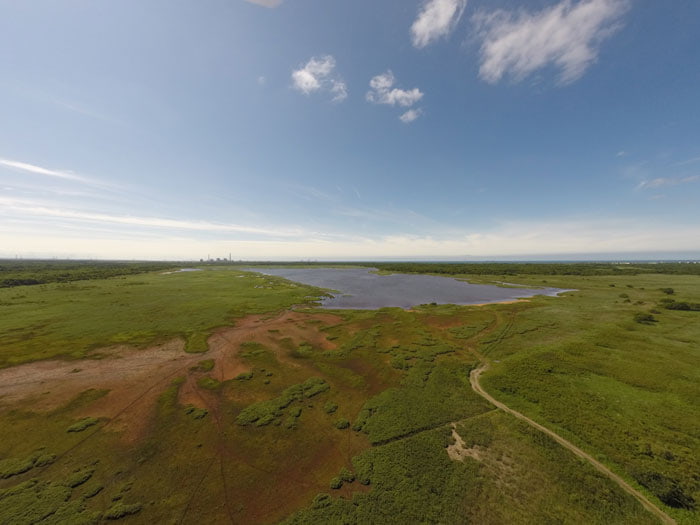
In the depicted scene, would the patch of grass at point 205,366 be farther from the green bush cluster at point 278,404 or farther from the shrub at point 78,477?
the shrub at point 78,477

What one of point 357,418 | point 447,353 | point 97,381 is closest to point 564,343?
point 447,353

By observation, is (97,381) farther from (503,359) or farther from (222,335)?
(503,359)

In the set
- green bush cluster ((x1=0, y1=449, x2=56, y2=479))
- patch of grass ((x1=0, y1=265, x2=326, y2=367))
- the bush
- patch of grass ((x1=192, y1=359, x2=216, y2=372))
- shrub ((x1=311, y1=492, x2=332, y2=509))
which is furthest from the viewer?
the bush

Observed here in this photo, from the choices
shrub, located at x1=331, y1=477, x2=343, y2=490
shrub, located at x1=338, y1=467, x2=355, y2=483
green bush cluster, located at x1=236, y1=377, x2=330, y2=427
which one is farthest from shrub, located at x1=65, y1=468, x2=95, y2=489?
shrub, located at x1=338, y1=467, x2=355, y2=483

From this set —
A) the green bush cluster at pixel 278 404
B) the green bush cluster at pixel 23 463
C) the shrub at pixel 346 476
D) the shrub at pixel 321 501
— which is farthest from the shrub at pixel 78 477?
the shrub at pixel 346 476

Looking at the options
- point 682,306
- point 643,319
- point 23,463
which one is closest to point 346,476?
point 23,463

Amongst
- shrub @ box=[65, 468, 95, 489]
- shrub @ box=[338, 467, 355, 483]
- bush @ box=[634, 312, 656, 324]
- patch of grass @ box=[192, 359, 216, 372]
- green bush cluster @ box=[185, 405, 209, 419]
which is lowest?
shrub @ box=[338, 467, 355, 483]

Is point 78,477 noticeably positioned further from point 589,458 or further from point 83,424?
point 589,458

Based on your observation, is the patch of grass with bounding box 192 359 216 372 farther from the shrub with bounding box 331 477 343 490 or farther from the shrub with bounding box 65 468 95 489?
the shrub with bounding box 331 477 343 490
